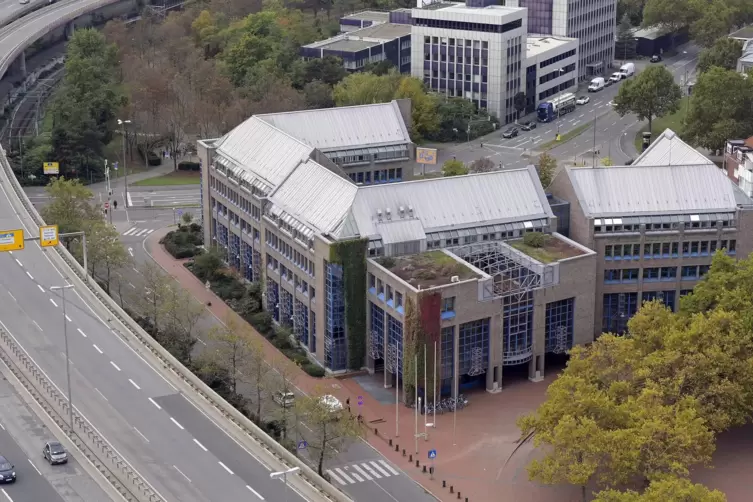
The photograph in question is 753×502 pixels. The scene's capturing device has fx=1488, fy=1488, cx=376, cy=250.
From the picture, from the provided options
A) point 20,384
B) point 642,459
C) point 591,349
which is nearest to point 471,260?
point 591,349

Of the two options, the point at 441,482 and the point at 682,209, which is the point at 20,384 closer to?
the point at 441,482

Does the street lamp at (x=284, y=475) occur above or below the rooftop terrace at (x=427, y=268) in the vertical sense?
below

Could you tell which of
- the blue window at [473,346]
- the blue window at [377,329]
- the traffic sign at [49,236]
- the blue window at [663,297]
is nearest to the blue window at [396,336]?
the blue window at [377,329]

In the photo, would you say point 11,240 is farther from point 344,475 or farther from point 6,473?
point 344,475

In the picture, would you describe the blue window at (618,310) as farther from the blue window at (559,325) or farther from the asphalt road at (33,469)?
the asphalt road at (33,469)

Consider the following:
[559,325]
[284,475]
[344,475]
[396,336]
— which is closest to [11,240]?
[396,336]
